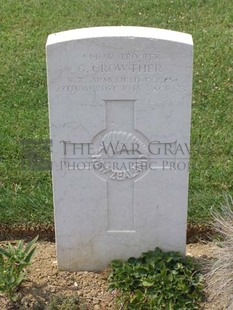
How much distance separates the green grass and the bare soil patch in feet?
1.13

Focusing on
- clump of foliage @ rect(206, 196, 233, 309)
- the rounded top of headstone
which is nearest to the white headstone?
the rounded top of headstone

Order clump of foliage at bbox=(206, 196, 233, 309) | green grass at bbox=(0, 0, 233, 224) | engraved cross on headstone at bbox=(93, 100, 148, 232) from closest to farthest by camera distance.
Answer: engraved cross on headstone at bbox=(93, 100, 148, 232)
clump of foliage at bbox=(206, 196, 233, 309)
green grass at bbox=(0, 0, 233, 224)

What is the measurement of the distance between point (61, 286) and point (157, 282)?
0.63 metres

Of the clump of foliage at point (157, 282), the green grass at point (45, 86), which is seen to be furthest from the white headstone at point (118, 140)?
the green grass at point (45, 86)

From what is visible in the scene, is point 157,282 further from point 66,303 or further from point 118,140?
point 118,140

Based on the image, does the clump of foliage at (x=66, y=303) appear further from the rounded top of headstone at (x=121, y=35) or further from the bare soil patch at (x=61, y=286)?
the rounded top of headstone at (x=121, y=35)

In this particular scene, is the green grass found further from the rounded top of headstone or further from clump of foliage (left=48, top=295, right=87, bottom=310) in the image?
Result: the rounded top of headstone

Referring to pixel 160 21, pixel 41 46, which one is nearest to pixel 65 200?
pixel 41 46

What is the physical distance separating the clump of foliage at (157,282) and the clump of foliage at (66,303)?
0.22 m

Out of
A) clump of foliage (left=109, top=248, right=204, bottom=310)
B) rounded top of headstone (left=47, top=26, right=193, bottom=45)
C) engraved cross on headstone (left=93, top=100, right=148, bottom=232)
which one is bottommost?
clump of foliage (left=109, top=248, right=204, bottom=310)

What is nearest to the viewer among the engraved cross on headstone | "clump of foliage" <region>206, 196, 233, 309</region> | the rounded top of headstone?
the rounded top of headstone

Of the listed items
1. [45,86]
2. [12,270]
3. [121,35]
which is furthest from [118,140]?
[45,86]

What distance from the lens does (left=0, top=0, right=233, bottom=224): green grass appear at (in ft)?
15.6

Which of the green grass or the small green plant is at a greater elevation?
the green grass
